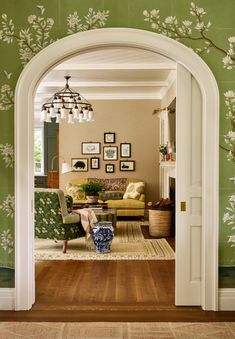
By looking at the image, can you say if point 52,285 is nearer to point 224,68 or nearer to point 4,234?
point 4,234

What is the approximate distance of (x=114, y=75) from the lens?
9461 millimetres

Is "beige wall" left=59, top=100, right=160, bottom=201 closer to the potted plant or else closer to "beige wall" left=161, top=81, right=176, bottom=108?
"beige wall" left=161, top=81, right=176, bottom=108

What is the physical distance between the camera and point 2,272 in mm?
4555

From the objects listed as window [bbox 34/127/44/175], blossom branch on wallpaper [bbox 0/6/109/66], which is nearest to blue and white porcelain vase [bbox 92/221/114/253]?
blossom branch on wallpaper [bbox 0/6/109/66]

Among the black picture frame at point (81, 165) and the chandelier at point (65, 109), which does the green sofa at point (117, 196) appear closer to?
the black picture frame at point (81, 165)

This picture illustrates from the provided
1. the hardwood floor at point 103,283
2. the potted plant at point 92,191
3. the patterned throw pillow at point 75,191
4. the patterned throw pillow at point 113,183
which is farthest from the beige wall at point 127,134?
the hardwood floor at point 103,283

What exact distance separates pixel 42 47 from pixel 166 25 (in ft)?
3.80

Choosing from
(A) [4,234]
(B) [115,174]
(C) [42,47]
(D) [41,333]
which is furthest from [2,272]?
(B) [115,174]

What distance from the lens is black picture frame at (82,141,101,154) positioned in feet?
40.2

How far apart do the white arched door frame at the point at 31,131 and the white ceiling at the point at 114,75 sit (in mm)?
2308

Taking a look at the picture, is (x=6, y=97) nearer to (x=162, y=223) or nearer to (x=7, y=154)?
(x=7, y=154)

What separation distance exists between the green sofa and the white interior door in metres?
6.15

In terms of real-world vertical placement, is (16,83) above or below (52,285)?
above

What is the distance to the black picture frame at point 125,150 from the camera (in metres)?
12.2
